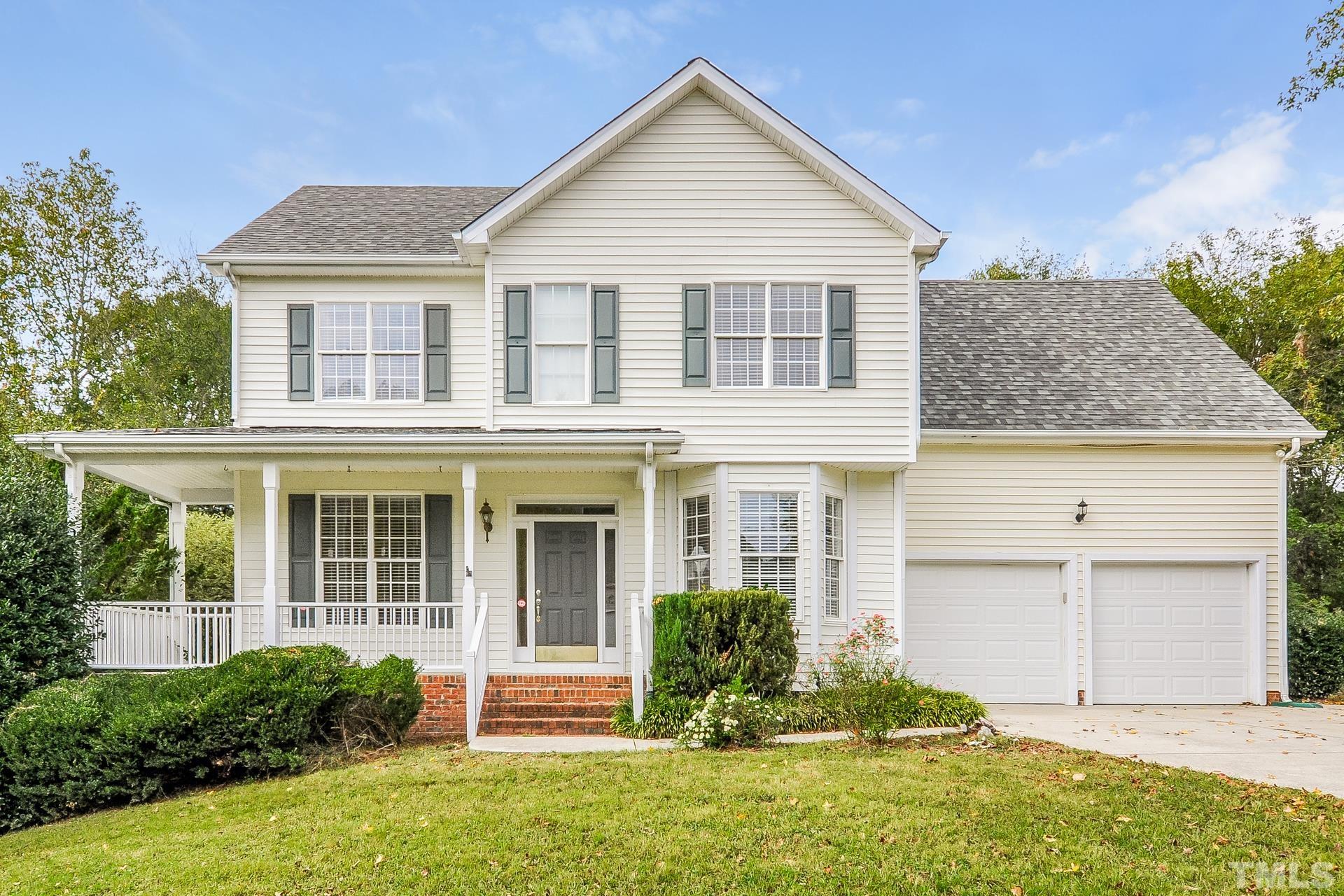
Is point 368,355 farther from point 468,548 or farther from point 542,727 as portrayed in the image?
point 542,727

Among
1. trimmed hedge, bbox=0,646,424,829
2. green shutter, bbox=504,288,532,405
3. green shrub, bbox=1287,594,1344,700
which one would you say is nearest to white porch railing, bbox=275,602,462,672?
trimmed hedge, bbox=0,646,424,829

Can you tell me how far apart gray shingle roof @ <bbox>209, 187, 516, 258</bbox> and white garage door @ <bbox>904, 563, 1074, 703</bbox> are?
8.20 meters

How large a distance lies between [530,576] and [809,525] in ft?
12.3

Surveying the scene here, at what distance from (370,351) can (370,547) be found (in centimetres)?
262

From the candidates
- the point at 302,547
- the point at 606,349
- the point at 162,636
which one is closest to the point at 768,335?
the point at 606,349

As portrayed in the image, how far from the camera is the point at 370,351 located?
37.1 feet

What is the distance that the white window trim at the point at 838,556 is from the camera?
35.1 feet

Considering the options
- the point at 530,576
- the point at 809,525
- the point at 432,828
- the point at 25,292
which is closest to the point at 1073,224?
the point at 809,525

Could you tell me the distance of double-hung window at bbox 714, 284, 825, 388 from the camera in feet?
35.2

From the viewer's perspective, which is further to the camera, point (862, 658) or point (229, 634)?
point (862, 658)

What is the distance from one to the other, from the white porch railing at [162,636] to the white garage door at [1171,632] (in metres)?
11.3

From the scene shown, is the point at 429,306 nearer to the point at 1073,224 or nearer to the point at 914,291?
the point at 914,291

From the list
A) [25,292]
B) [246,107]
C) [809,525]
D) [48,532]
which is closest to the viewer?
[48,532]

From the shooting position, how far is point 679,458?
34.7 feet
